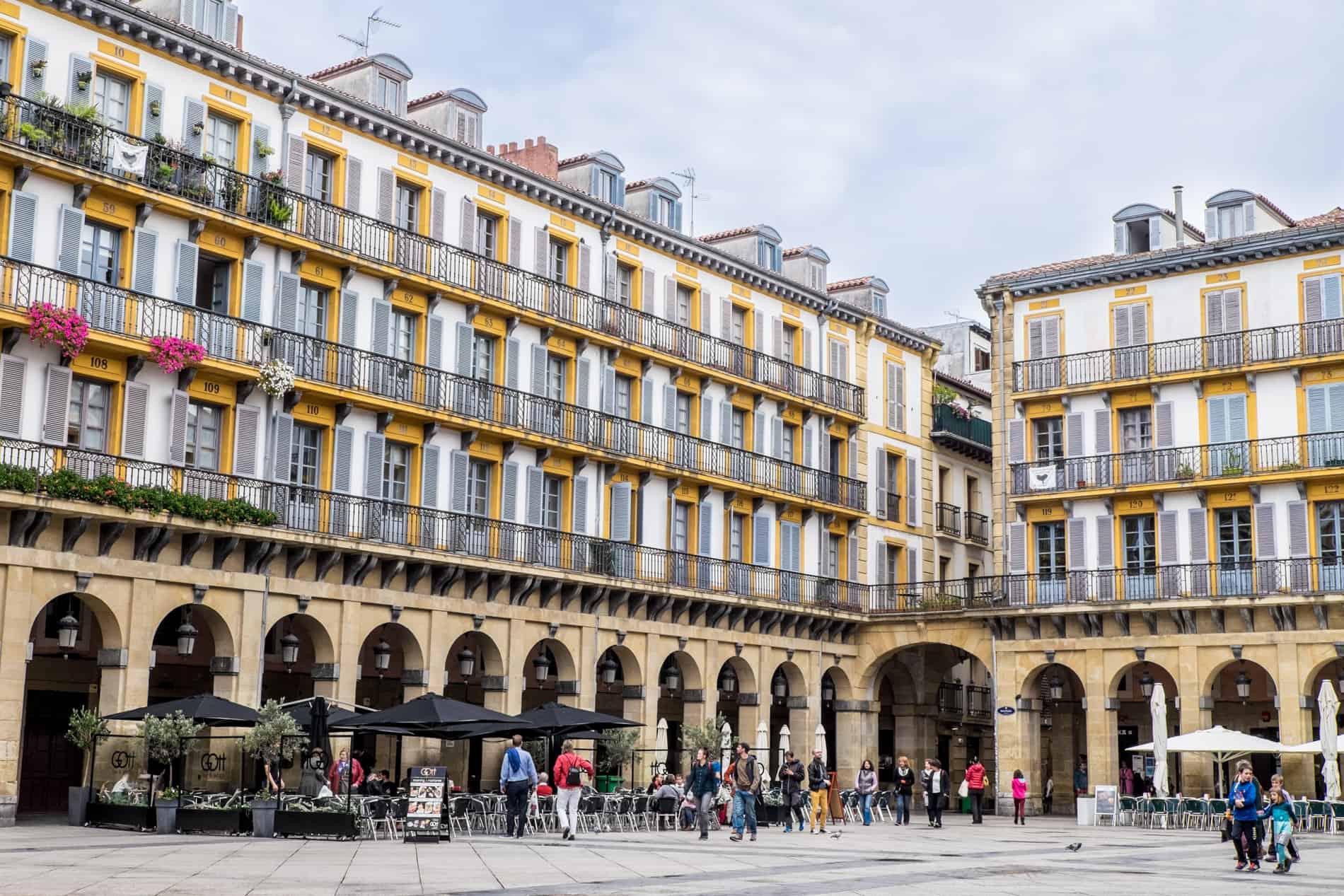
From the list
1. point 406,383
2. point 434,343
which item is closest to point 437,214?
point 434,343

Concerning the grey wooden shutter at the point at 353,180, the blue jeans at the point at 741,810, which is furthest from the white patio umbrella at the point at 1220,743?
the grey wooden shutter at the point at 353,180

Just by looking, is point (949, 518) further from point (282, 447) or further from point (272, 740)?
point (272, 740)

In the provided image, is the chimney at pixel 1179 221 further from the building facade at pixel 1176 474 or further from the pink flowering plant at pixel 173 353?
the pink flowering plant at pixel 173 353

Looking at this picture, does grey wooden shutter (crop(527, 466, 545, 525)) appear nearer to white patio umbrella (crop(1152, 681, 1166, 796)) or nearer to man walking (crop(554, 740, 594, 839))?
man walking (crop(554, 740, 594, 839))

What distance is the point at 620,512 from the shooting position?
145 ft

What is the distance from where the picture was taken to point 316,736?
2998 centimetres

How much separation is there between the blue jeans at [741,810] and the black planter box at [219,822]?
8518 millimetres

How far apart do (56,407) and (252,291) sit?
17.8ft

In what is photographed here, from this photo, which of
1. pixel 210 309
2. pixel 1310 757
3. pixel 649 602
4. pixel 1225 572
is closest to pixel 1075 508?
pixel 1225 572

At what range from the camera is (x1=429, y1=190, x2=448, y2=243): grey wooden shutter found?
39.9 m

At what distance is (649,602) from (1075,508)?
43.3 ft

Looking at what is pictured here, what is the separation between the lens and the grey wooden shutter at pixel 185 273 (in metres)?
34.0

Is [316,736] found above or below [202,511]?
below

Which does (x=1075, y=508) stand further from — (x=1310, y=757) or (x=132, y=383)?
(x=132, y=383)
